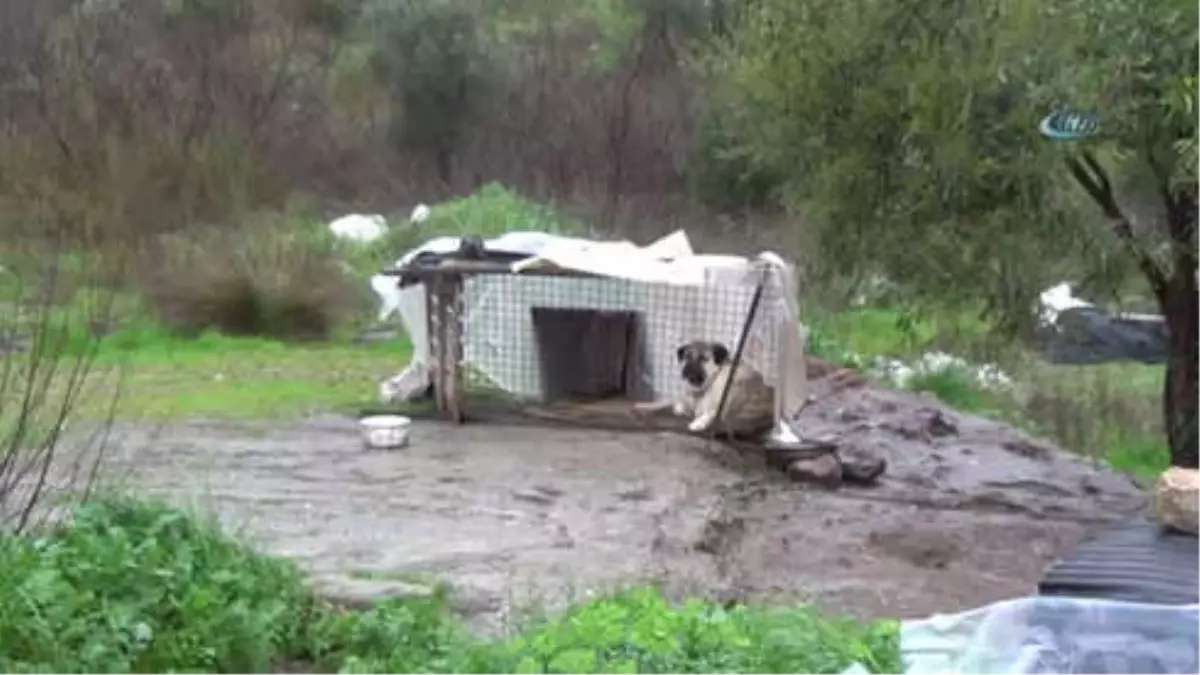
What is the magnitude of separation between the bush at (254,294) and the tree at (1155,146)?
25.5ft

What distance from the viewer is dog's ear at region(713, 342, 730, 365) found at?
37.1ft

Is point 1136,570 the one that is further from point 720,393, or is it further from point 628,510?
point 720,393

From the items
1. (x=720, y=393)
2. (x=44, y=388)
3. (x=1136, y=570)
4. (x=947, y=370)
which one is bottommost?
(x=947, y=370)

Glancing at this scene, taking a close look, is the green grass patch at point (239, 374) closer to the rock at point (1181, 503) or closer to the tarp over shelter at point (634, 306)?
the tarp over shelter at point (634, 306)

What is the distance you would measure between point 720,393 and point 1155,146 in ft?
10.5

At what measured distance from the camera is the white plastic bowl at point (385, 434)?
427 inches

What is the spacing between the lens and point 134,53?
24.0 meters

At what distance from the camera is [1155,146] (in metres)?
8.78

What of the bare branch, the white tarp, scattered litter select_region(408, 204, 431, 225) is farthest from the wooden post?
the white tarp

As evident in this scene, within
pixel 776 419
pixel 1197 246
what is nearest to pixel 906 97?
pixel 1197 246

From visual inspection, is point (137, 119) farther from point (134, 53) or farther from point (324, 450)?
point (324, 450)

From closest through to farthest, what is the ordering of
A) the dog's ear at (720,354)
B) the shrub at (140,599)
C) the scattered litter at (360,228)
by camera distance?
the shrub at (140,599) < the dog's ear at (720,354) < the scattered litter at (360,228)

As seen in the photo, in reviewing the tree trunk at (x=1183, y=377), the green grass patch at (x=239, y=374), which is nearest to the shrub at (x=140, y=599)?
the tree trunk at (x=1183, y=377)

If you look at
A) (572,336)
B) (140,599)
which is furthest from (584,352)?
(140,599)
